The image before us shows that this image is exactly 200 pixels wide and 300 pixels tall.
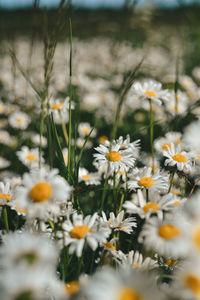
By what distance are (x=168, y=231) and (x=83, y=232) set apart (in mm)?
258

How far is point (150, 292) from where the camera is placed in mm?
524

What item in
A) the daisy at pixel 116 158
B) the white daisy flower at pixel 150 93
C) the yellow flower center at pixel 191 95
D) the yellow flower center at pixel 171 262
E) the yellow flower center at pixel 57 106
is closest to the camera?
the yellow flower center at pixel 171 262

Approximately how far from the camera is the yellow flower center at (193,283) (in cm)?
52

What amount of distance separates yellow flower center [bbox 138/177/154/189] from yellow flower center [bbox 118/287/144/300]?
0.47 metres

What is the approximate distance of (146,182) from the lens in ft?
3.28

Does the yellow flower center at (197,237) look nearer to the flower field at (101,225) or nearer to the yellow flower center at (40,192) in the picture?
the flower field at (101,225)

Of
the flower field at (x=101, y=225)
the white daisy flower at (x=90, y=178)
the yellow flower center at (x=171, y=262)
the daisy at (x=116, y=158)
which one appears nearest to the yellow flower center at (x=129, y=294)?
the flower field at (x=101, y=225)

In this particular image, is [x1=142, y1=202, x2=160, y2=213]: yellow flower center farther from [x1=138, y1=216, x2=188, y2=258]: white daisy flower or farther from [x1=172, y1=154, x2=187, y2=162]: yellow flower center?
[x1=172, y1=154, x2=187, y2=162]: yellow flower center

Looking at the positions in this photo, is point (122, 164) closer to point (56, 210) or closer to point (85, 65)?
point (56, 210)

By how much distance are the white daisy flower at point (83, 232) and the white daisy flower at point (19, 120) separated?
169 centimetres

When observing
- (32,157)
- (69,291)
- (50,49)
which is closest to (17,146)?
(32,157)

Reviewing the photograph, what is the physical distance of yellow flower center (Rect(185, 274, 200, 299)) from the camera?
0.52 metres

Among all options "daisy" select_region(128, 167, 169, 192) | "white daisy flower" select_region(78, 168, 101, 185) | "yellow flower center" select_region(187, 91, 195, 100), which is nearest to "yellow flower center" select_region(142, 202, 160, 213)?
"daisy" select_region(128, 167, 169, 192)

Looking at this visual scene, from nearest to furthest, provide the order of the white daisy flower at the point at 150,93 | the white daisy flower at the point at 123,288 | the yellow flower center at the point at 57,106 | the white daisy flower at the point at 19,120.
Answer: the white daisy flower at the point at 123,288
the white daisy flower at the point at 150,93
the yellow flower center at the point at 57,106
the white daisy flower at the point at 19,120
